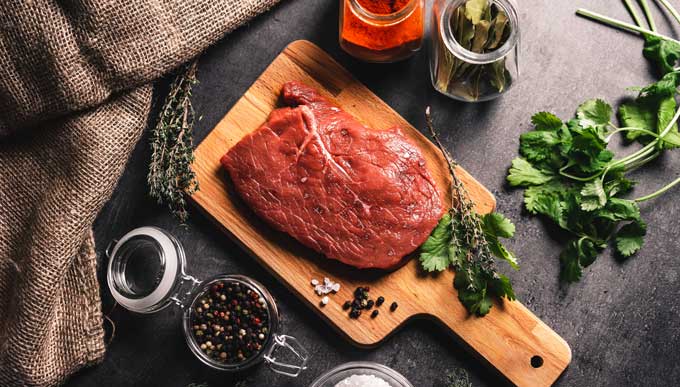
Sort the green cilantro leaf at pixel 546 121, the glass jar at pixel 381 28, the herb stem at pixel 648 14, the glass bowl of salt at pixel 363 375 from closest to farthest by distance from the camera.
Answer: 1. the glass jar at pixel 381 28
2. the glass bowl of salt at pixel 363 375
3. the green cilantro leaf at pixel 546 121
4. the herb stem at pixel 648 14

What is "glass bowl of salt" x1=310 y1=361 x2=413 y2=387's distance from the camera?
234cm

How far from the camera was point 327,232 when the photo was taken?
2416 millimetres

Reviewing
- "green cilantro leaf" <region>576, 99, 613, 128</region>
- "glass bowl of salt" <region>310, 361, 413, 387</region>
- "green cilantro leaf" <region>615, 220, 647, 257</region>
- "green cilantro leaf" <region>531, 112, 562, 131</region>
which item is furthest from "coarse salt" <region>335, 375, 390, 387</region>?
"green cilantro leaf" <region>576, 99, 613, 128</region>

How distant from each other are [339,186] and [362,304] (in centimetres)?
49

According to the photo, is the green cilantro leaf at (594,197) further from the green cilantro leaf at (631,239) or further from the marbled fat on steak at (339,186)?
the marbled fat on steak at (339,186)

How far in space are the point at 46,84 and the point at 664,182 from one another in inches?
100

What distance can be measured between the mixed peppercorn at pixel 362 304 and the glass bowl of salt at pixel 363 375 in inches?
7.7

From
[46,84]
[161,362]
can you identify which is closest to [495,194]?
[161,362]

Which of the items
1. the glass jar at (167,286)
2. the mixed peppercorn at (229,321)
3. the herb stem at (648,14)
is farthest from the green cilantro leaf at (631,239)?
the mixed peppercorn at (229,321)

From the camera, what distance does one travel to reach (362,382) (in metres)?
2.30

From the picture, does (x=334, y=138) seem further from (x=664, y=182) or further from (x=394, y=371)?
(x=664, y=182)

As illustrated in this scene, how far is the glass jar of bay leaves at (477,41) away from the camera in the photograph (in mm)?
2232

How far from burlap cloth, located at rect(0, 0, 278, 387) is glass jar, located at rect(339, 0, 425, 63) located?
1.55 feet

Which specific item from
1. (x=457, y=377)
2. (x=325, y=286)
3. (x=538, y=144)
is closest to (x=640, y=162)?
(x=538, y=144)
